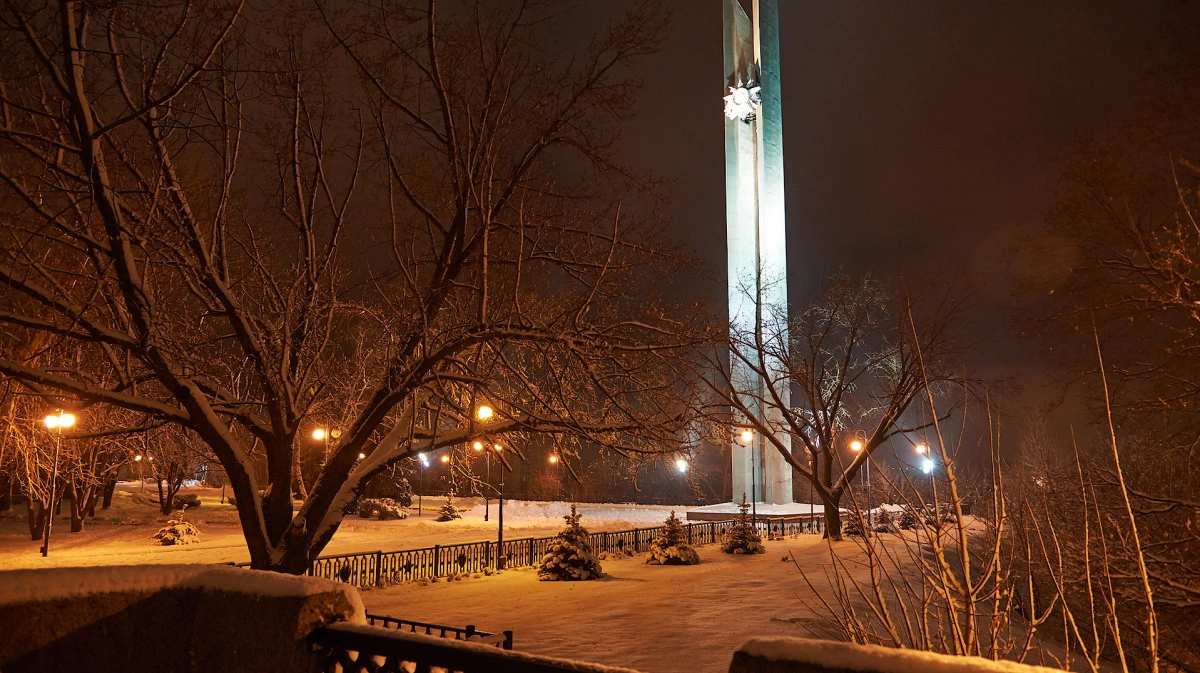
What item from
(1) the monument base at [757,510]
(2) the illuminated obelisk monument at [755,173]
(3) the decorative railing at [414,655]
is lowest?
(1) the monument base at [757,510]

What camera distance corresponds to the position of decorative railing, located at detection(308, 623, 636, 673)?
3924mm

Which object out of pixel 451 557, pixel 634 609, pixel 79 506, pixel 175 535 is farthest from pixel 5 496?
pixel 634 609

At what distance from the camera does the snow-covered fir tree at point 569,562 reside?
20.1 m

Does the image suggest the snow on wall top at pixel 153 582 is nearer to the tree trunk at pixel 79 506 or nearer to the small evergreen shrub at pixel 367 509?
the tree trunk at pixel 79 506

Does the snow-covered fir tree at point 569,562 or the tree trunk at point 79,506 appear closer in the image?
the snow-covered fir tree at point 569,562

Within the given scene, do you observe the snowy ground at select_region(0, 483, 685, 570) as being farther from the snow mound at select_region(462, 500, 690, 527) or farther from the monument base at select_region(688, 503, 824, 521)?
the monument base at select_region(688, 503, 824, 521)

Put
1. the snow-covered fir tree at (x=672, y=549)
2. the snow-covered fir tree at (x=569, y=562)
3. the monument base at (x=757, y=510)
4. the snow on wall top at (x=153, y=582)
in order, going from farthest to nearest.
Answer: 1. the monument base at (x=757, y=510)
2. the snow-covered fir tree at (x=672, y=549)
3. the snow-covered fir tree at (x=569, y=562)
4. the snow on wall top at (x=153, y=582)

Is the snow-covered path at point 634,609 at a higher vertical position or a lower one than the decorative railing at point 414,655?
lower

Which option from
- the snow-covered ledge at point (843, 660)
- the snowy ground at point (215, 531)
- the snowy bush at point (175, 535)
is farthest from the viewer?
the snowy bush at point (175, 535)

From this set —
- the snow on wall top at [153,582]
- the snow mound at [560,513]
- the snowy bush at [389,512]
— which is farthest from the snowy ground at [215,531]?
the snow on wall top at [153,582]

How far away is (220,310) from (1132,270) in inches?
493

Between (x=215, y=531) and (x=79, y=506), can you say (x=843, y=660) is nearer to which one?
(x=215, y=531)

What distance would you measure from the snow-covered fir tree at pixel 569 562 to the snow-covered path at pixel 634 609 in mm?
436

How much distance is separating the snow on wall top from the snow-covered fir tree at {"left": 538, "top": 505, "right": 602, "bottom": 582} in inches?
589
